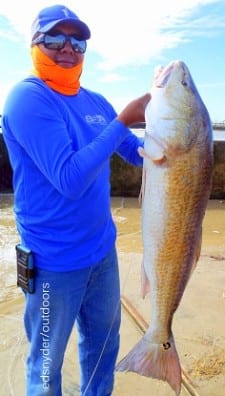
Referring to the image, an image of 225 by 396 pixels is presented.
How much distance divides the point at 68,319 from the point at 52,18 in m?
1.53

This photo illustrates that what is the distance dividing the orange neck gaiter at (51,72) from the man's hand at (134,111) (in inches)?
14.9

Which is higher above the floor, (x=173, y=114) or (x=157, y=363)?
(x=173, y=114)

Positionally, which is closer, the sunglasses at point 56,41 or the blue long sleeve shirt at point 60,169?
the blue long sleeve shirt at point 60,169

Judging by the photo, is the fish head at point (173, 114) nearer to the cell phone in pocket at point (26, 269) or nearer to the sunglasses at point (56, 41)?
the sunglasses at point (56, 41)

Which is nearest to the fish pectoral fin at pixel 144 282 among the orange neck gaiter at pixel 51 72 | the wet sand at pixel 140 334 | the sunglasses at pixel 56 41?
the orange neck gaiter at pixel 51 72

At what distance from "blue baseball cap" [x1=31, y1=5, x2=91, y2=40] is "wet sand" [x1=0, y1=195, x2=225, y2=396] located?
8.13ft

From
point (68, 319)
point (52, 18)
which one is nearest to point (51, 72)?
point (52, 18)

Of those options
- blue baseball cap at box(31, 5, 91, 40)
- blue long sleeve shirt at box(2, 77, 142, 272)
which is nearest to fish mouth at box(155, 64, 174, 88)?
blue long sleeve shirt at box(2, 77, 142, 272)

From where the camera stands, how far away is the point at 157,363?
7.52 ft

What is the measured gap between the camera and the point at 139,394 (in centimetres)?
319

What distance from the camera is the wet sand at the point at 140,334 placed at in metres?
3.28

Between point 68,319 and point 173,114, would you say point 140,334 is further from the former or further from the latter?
point 173,114

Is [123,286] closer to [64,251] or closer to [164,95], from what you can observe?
[64,251]

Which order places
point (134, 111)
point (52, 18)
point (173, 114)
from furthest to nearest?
1. point (52, 18)
2. point (134, 111)
3. point (173, 114)
